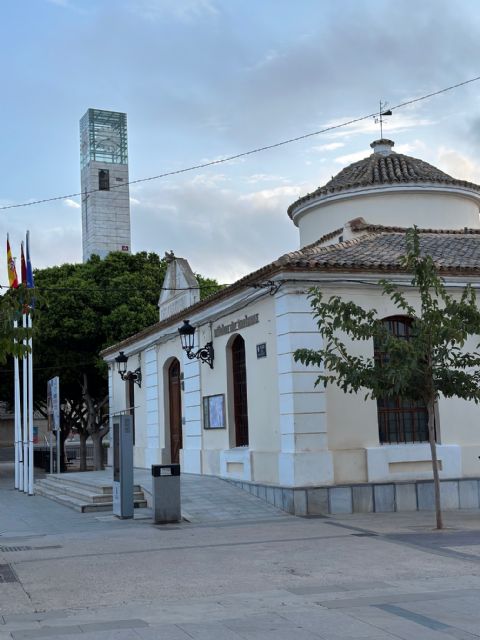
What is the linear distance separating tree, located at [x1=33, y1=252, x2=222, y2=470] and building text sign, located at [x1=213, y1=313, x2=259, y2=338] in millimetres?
12850

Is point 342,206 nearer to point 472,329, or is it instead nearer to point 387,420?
point 387,420

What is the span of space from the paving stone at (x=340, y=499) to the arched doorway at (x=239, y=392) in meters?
3.47

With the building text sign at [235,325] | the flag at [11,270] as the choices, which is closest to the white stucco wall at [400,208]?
the building text sign at [235,325]

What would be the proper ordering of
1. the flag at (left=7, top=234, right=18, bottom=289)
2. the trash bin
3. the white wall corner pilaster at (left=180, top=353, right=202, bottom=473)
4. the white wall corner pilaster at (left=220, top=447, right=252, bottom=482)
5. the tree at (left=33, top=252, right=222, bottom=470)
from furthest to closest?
the tree at (left=33, top=252, right=222, bottom=470)
the flag at (left=7, top=234, right=18, bottom=289)
the white wall corner pilaster at (left=180, top=353, right=202, bottom=473)
the white wall corner pilaster at (left=220, top=447, right=252, bottom=482)
the trash bin

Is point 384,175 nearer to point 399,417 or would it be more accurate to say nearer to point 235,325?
point 235,325

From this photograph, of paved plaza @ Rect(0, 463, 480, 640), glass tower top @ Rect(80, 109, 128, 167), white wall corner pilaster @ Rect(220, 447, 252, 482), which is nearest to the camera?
paved plaza @ Rect(0, 463, 480, 640)

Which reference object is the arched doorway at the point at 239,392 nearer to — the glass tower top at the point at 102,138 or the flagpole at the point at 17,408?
the flagpole at the point at 17,408

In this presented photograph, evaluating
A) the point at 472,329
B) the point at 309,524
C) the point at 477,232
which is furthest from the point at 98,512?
the point at 477,232

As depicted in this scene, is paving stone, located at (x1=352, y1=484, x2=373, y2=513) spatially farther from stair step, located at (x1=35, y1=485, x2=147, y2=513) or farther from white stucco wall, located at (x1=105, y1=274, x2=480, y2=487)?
stair step, located at (x1=35, y1=485, x2=147, y2=513)

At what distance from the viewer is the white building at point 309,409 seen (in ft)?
51.0

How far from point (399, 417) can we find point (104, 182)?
82821 mm

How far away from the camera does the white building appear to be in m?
15.5

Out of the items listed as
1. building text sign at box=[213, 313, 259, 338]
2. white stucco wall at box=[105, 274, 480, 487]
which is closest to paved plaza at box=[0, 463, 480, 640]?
white stucco wall at box=[105, 274, 480, 487]

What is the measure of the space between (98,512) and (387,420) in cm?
634
